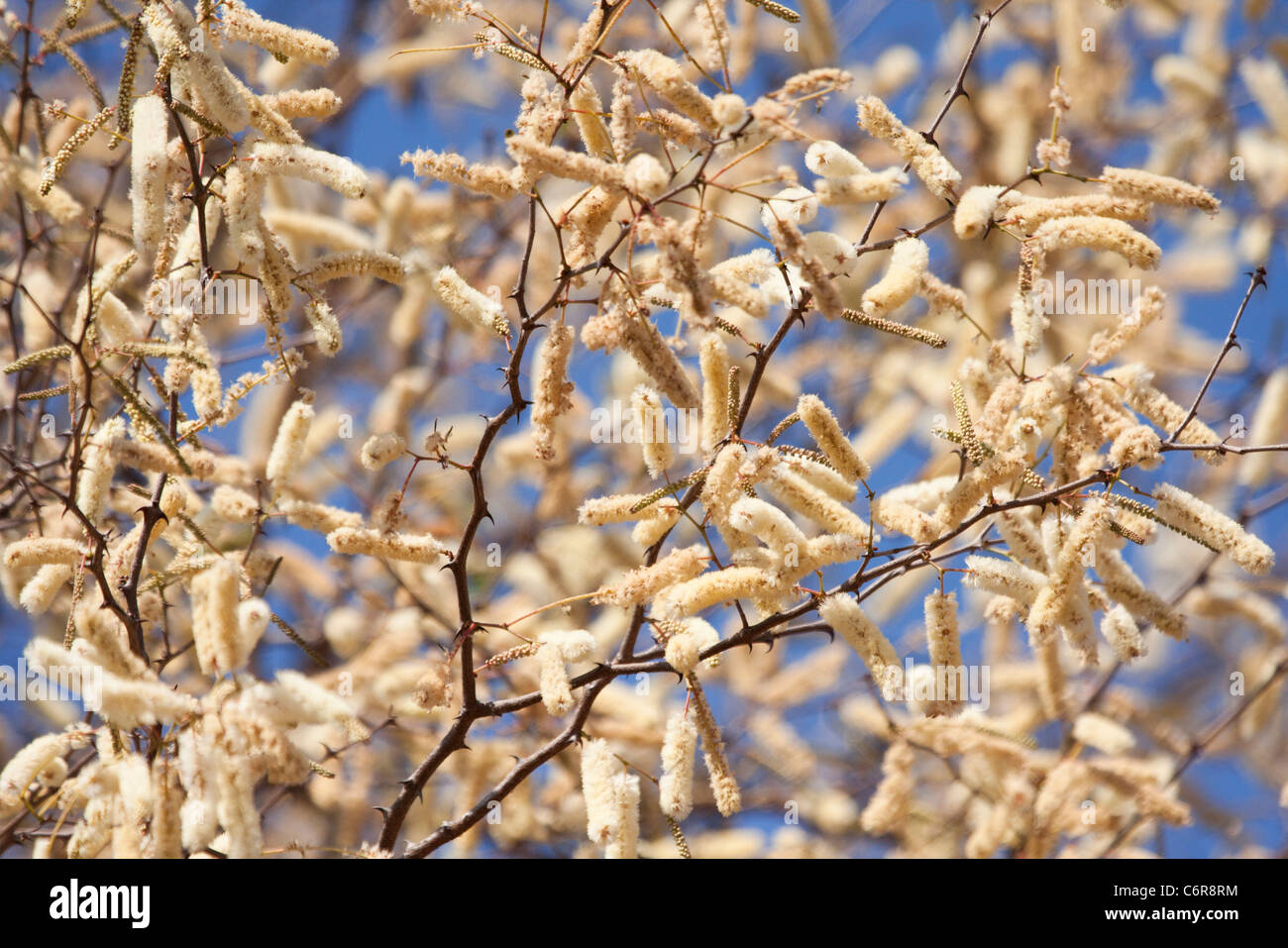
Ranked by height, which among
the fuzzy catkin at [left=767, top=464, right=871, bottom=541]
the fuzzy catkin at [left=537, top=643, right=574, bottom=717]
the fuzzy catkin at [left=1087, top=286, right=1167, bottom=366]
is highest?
the fuzzy catkin at [left=1087, top=286, right=1167, bottom=366]

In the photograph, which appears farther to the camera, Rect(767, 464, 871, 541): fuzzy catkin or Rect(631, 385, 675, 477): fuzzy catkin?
Rect(631, 385, 675, 477): fuzzy catkin

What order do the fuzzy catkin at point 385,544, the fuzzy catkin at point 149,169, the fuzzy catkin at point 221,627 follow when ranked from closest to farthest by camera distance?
the fuzzy catkin at point 221,627, the fuzzy catkin at point 149,169, the fuzzy catkin at point 385,544

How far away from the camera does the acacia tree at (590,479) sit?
3.09m

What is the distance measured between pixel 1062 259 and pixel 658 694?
Answer: 448 cm

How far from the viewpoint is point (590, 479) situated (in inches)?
297

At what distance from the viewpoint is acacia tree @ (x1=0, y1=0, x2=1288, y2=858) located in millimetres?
3086

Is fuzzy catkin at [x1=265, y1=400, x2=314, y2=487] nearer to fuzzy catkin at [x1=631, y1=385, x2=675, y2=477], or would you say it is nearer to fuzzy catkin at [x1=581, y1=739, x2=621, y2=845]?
fuzzy catkin at [x1=631, y1=385, x2=675, y2=477]

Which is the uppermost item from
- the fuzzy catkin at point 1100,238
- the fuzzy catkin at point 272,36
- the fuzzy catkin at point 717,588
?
the fuzzy catkin at point 272,36

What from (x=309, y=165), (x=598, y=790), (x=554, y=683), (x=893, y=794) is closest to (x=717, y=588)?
(x=554, y=683)

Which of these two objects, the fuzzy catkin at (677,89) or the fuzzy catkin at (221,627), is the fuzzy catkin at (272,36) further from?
the fuzzy catkin at (221,627)

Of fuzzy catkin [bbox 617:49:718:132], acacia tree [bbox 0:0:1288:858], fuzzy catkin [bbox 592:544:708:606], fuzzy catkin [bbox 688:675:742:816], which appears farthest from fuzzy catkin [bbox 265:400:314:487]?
fuzzy catkin [bbox 617:49:718:132]

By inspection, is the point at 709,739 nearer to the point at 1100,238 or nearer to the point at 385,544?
the point at 385,544

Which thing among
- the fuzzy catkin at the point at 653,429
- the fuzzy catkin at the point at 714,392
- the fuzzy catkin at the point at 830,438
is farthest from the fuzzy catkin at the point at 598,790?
the fuzzy catkin at the point at 830,438
